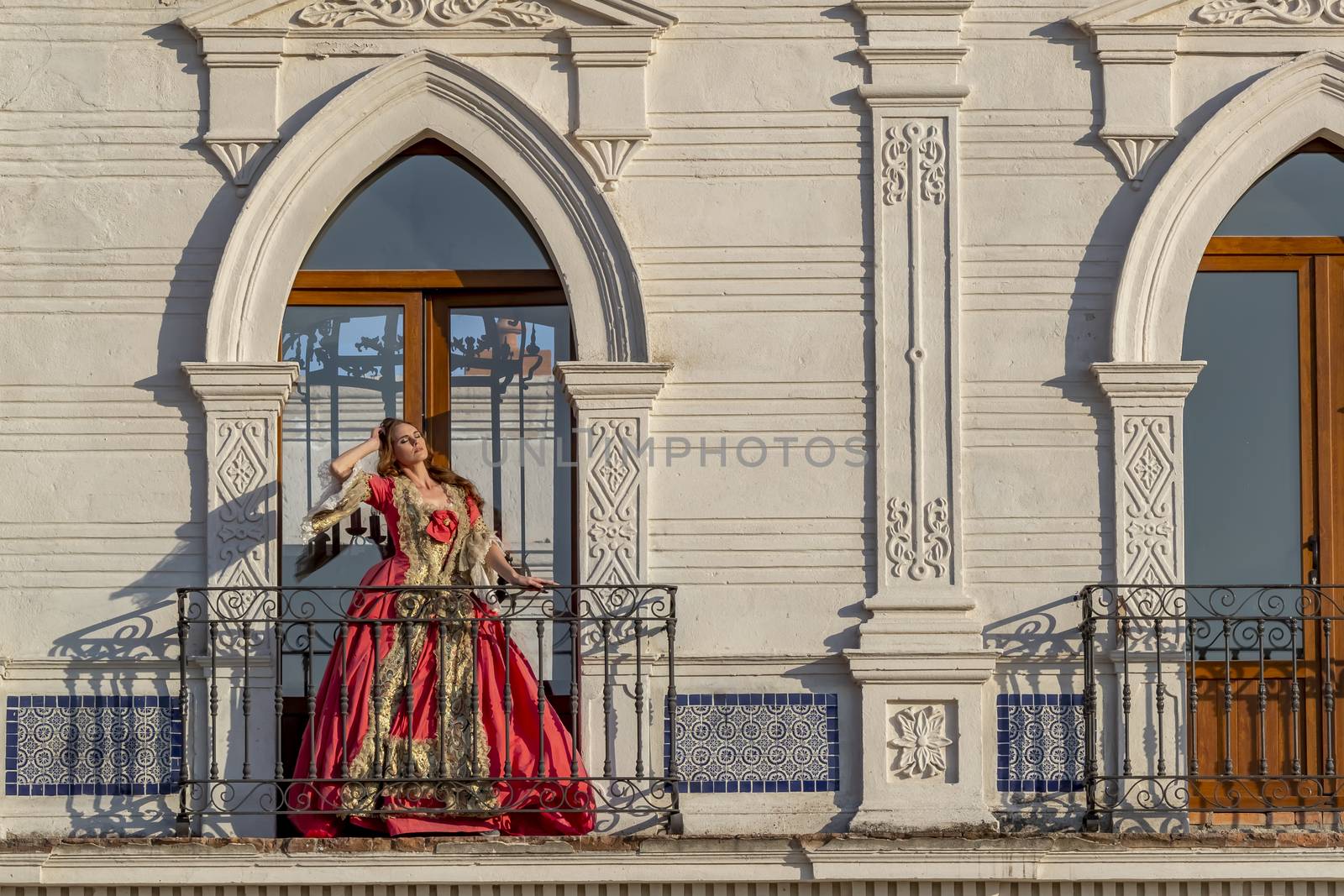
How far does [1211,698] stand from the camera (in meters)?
9.20

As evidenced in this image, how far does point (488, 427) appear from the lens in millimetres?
9461

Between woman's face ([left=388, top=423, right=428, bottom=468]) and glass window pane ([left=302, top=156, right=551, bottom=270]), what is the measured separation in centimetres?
97

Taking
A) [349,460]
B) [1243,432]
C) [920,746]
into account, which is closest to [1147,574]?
[1243,432]

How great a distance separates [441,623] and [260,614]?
0.88 metres

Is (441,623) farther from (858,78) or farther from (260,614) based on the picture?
(858,78)

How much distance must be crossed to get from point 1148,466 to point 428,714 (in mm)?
3323

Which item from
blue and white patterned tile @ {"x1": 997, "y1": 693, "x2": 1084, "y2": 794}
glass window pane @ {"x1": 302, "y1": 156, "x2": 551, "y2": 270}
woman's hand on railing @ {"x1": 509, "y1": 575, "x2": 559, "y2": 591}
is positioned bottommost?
blue and white patterned tile @ {"x1": 997, "y1": 693, "x2": 1084, "y2": 794}

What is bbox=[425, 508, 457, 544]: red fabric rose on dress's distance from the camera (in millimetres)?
8828

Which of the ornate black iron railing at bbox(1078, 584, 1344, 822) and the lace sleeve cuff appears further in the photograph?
the ornate black iron railing at bbox(1078, 584, 1344, 822)

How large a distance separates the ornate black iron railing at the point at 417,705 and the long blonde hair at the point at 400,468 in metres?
0.47

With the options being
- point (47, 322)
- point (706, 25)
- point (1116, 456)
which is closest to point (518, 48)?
point (706, 25)

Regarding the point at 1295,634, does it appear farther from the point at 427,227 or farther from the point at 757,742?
the point at 427,227

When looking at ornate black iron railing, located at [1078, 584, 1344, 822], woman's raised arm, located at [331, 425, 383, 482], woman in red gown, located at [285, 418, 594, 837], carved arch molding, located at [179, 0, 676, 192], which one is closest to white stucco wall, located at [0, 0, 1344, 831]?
carved arch molding, located at [179, 0, 676, 192]

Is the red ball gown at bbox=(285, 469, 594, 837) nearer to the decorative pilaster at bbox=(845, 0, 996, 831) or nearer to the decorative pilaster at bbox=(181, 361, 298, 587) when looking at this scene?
the decorative pilaster at bbox=(181, 361, 298, 587)
